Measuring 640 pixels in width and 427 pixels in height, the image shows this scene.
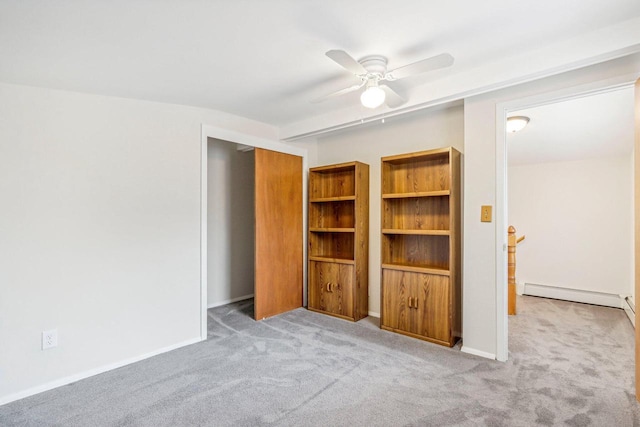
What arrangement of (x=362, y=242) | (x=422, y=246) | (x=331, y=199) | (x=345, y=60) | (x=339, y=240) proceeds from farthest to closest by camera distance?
1. (x=339, y=240)
2. (x=331, y=199)
3. (x=362, y=242)
4. (x=422, y=246)
5. (x=345, y=60)

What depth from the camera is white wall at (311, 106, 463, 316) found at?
3123 millimetres

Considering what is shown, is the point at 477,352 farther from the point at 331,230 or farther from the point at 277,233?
the point at 277,233

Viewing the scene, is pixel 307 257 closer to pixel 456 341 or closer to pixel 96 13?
pixel 456 341

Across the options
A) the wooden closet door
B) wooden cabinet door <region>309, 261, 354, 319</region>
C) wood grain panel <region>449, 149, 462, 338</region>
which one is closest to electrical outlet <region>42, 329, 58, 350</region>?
the wooden closet door

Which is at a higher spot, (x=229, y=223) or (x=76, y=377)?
(x=229, y=223)


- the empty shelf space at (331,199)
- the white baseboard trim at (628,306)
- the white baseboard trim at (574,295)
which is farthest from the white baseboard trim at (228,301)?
the white baseboard trim at (628,306)

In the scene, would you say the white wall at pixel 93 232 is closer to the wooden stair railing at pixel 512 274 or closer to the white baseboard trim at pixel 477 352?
the white baseboard trim at pixel 477 352

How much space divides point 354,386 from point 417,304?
42.6 inches

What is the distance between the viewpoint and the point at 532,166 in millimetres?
4859

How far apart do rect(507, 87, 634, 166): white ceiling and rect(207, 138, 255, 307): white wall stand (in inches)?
133

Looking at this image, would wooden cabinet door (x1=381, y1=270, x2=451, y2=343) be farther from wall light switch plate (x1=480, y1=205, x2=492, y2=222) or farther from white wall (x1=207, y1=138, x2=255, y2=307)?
white wall (x1=207, y1=138, x2=255, y2=307)

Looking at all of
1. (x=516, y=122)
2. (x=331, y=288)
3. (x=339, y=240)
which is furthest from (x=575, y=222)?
(x=331, y=288)

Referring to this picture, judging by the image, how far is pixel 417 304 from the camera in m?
2.96

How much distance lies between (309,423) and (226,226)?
3093mm
